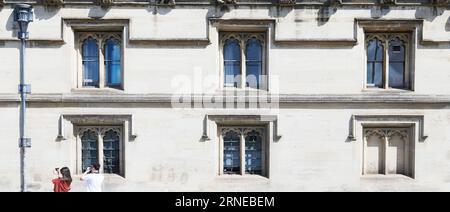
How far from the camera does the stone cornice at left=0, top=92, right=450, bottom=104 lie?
9.66 m

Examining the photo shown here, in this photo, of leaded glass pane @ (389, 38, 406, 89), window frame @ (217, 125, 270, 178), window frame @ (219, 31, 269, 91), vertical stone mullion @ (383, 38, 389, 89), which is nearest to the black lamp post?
window frame @ (219, 31, 269, 91)

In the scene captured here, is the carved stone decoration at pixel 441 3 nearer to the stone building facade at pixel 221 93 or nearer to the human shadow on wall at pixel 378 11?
the stone building facade at pixel 221 93

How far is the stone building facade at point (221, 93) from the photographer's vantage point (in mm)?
9664

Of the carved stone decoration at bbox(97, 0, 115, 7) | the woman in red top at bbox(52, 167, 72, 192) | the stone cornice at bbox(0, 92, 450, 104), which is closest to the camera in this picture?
the woman in red top at bbox(52, 167, 72, 192)

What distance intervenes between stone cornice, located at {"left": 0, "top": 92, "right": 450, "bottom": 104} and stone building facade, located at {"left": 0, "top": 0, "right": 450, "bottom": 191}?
3 centimetres

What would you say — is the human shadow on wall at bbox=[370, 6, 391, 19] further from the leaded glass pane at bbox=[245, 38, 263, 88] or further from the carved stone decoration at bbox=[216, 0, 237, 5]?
the carved stone decoration at bbox=[216, 0, 237, 5]

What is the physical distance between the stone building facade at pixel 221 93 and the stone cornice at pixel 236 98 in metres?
0.03

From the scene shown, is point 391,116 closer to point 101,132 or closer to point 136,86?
point 136,86

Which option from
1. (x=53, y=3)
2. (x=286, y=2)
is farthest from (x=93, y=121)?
(x=286, y=2)

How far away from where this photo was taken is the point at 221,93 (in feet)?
32.1

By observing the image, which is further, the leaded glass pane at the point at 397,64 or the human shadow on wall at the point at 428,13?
the leaded glass pane at the point at 397,64

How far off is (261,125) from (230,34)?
2.29m

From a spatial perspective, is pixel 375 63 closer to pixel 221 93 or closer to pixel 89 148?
pixel 221 93

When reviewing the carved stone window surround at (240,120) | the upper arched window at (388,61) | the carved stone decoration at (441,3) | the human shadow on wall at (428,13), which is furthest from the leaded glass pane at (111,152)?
the carved stone decoration at (441,3)
